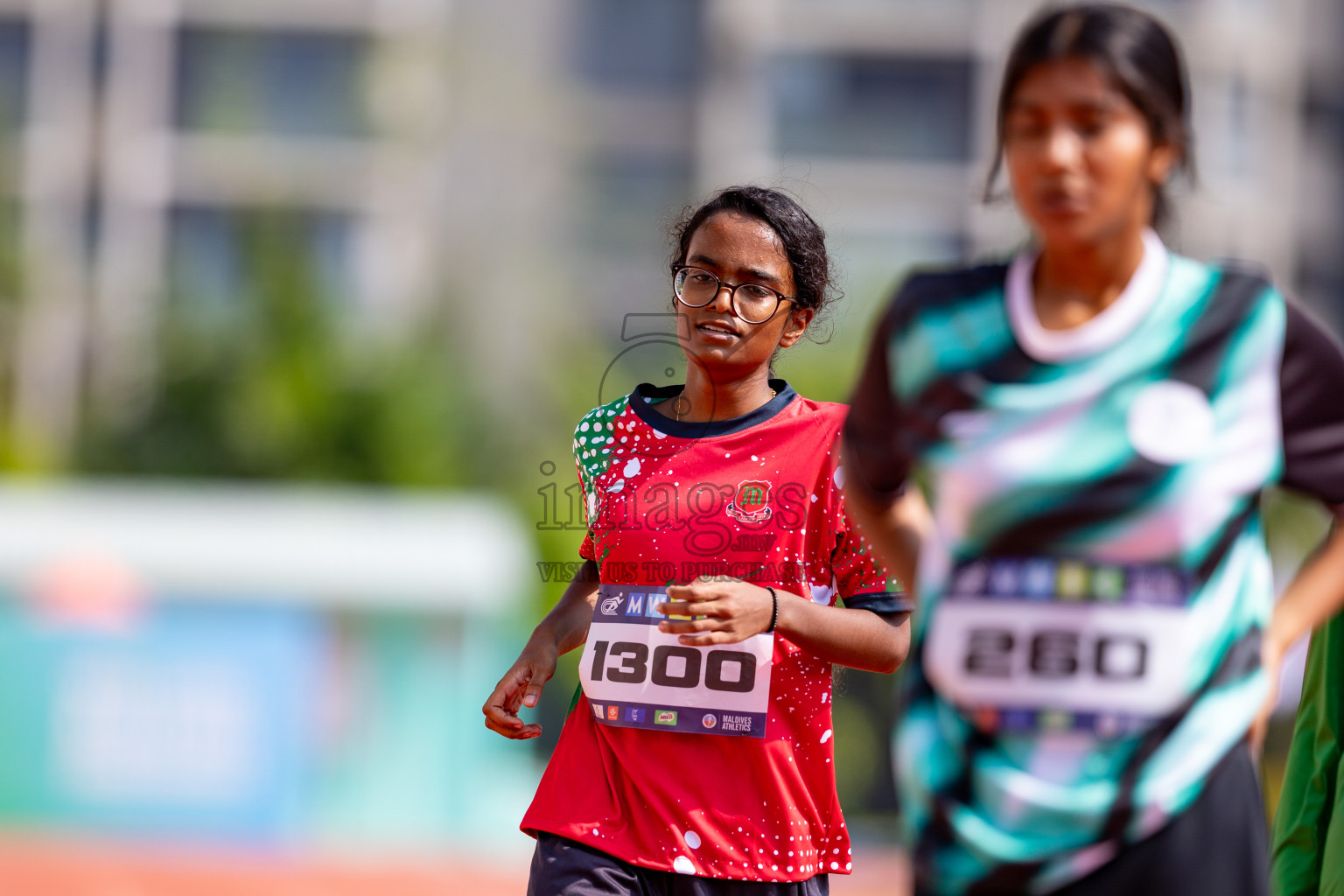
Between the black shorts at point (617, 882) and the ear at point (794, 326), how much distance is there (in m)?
0.89

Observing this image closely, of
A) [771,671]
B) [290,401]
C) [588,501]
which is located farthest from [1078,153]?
[290,401]

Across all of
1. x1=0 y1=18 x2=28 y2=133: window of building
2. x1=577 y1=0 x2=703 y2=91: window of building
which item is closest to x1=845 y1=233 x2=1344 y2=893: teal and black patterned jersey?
x1=577 y1=0 x2=703 y2=91: window of building

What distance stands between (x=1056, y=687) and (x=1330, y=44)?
33.5 m

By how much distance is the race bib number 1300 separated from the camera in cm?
260

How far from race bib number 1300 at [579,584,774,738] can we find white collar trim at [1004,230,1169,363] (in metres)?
0.82

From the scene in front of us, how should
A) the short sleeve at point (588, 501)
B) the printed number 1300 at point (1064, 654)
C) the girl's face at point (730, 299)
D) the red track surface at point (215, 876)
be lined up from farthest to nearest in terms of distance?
the red track surface at point (215, 876) → the short sleeve at point (588, 501) → the girl's face at point (730, 299) → the printed number 1300 at point (1064, 654)

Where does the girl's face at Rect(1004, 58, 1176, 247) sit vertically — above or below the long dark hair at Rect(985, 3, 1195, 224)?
below

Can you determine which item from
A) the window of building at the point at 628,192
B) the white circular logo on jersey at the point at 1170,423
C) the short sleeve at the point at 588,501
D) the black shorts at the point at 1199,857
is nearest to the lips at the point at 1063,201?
the white circular logo on jersey at the point at 1170,423

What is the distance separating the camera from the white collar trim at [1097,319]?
76.0 inches

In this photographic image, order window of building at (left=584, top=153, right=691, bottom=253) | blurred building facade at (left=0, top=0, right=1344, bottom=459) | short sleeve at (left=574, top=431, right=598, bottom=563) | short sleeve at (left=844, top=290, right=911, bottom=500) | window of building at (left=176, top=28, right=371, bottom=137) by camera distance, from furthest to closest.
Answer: window of building at (left=584, top=153, right=691, bottom=253), window of building at (left=176, top=28, right=371, bottom=137), blurred building facade at (left=0, top=0, right=1344, bottom=459), short sleeve at (left=574, top=431, right=598, bottom=563), short sleeve at (left=844, top=290, right=911, bottom=500)

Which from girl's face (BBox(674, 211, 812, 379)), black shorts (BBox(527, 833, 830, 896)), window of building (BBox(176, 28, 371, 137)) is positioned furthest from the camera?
window of building (BBox(176, 28, 371, 137))

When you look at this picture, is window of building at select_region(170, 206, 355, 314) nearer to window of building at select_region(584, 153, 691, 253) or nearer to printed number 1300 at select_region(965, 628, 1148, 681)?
window of building at select_region(584, 153, 691, 253)

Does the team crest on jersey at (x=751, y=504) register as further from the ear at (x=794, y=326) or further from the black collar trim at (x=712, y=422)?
the ear at (x=794, y=326)

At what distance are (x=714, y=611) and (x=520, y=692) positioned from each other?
0.52 m
